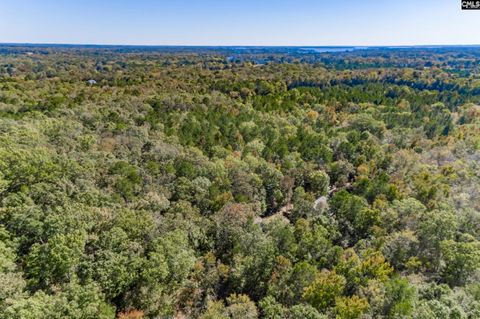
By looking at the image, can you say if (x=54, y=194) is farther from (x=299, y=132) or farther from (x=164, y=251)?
(x=299, y=132)

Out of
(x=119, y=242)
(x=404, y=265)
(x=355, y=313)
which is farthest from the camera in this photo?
(x=404, y=265)

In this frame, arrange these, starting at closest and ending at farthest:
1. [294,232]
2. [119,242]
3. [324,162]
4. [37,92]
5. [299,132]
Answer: [119,242] → [294,232] → [324,162] → [299,132] → [37,92]

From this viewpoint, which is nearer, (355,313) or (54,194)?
(355,313)

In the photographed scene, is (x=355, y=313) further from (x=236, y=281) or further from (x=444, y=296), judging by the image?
(x=236, y=281)

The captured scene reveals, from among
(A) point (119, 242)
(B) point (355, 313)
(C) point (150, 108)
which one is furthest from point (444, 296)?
(C) point (150, 108)

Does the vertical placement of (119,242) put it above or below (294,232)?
above

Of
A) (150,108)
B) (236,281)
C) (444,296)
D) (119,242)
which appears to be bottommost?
(236,281)
